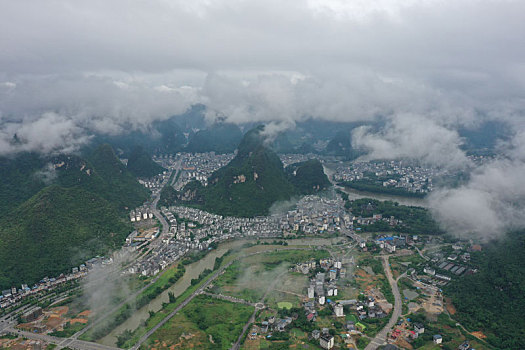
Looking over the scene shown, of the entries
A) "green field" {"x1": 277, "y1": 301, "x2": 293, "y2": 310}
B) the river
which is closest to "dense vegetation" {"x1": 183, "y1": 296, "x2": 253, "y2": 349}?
"green field" {"x1": 277, "y1": 301, "x2": 293, "y2": 310}

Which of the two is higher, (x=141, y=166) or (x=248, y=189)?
(x=141, y=166)

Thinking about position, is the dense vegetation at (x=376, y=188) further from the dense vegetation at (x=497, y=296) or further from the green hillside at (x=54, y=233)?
the green hillside at (x=54, y=233)

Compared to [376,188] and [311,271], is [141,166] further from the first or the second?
[311,271]

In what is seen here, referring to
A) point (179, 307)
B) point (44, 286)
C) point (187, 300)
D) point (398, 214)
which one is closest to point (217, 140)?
point (398, 214)


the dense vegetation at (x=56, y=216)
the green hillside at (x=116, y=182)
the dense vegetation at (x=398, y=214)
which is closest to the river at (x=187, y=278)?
the dense vegetation at (x=398, y=214)

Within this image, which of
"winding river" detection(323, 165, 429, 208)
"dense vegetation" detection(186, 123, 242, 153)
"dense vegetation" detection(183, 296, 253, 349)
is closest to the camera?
"dense vegetation" detection(183, 296, 253, 349)

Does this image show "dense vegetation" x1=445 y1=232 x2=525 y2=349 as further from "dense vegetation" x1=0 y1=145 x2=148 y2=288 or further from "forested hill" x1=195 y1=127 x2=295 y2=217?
"dense vegetation" x1=0 y1=145 x2=148 y2=288
